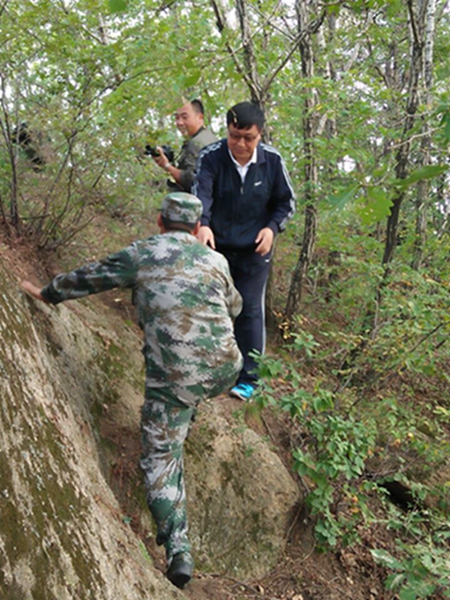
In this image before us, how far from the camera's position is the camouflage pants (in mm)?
2883

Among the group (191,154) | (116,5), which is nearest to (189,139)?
(191,154)

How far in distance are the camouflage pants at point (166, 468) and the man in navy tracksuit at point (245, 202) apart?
1318mm

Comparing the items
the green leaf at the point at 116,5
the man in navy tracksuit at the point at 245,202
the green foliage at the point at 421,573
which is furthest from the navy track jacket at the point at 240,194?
the green foliage at the point at 421,573

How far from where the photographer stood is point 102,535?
2.27m

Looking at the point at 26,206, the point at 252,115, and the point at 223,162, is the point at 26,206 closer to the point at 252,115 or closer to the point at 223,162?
the point at 223,162

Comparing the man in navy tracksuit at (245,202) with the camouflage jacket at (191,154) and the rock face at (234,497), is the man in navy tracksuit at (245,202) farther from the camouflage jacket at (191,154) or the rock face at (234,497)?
the rock face at (234,497)

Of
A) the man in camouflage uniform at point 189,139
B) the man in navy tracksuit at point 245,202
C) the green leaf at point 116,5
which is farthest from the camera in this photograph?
the man in camouflage uniform at point 189,139

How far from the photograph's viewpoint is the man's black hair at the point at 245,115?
3.79 metres

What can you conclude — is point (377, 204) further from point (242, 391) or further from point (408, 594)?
point (242, 391)

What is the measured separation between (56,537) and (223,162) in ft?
10.6

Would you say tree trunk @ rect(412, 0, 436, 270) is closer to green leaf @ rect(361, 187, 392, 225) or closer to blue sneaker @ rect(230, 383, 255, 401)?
blue sneaker @ rect(230, 383, 255, 401)

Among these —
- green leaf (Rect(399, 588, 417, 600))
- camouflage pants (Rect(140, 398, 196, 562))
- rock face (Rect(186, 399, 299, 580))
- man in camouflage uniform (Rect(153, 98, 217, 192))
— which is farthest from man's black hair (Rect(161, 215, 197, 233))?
green leaf (Rect(399, 588, 417, 600))

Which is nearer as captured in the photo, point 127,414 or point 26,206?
point 127,414

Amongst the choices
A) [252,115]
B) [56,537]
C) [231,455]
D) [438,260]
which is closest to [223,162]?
[252,115]
